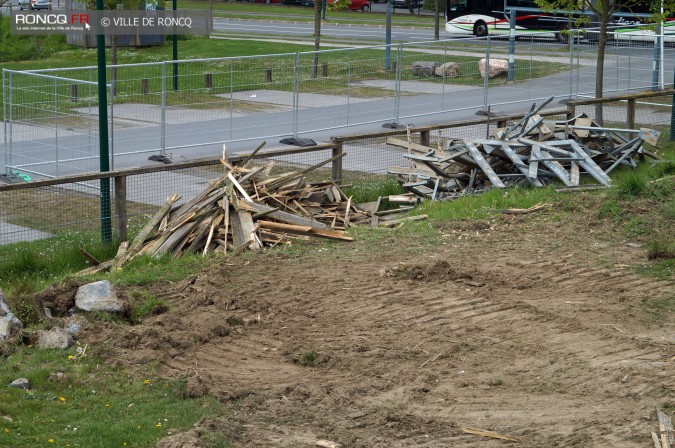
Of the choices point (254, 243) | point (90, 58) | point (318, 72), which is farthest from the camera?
point (90, 58)

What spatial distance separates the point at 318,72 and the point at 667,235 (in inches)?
550

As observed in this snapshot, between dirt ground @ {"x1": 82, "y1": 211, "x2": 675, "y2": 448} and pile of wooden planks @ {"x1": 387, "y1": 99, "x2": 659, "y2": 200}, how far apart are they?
96.8 inches

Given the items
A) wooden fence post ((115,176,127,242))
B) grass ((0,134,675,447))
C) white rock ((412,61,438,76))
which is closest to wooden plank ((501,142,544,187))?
grass ((0,134,675,447))

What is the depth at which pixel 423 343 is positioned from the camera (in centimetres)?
904

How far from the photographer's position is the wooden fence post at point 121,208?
1245 cm

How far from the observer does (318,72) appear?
2498cm

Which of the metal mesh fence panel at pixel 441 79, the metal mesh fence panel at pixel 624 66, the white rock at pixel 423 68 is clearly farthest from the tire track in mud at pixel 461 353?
the metal mesh fence panel at pixel 624 66

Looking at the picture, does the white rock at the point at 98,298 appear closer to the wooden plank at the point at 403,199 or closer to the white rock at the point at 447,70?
the wooden plank at the point at 403,199

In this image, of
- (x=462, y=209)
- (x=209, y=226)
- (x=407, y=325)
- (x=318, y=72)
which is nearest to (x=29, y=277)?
(x=209, y=226)

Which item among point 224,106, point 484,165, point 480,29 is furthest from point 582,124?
point 480,29

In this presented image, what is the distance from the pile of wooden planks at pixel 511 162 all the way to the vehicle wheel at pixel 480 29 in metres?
27.4

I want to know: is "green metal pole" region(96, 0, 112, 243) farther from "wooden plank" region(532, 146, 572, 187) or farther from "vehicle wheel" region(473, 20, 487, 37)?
"vehicle wheel" region(473, 20, 487, 37)

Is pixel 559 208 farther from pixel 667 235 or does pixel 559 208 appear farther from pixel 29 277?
pixel 29 277

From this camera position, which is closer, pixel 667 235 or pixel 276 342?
pixel 276 342
